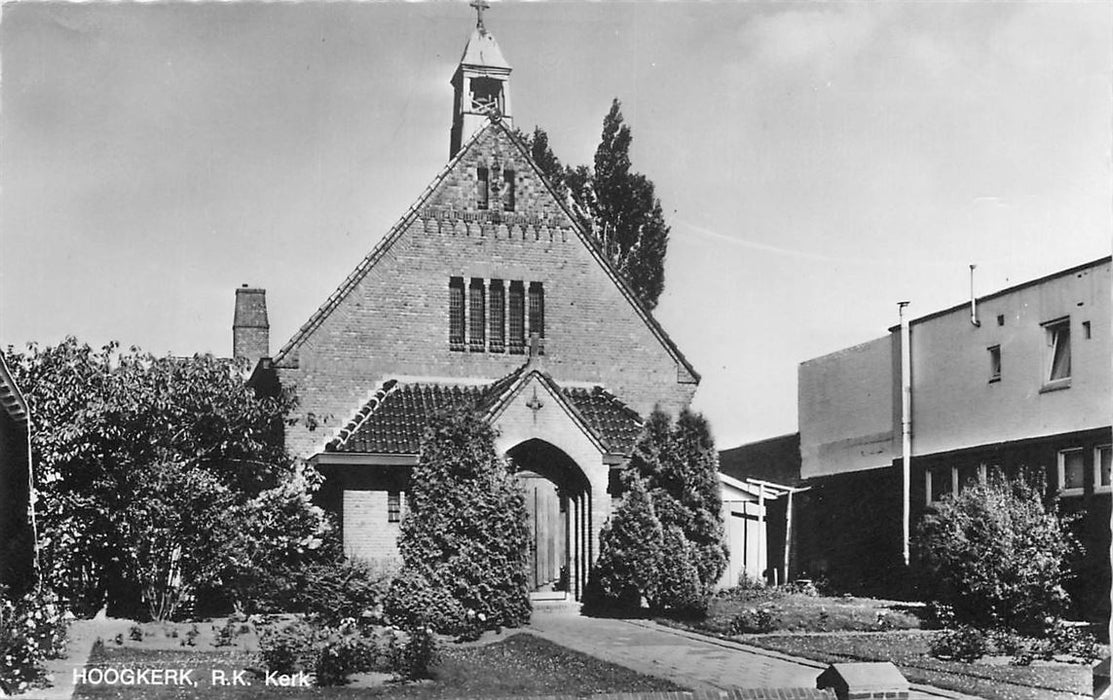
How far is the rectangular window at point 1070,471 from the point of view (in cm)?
1375

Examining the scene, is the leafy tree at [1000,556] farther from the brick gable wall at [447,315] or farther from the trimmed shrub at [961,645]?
the brick gable wall at [447,315]

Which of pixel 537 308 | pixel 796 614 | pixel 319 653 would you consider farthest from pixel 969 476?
pixel 319 653

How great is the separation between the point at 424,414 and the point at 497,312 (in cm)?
154

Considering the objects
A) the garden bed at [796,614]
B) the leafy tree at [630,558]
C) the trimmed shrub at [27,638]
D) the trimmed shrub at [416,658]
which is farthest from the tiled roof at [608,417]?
the trimmed shrub at [27,638]

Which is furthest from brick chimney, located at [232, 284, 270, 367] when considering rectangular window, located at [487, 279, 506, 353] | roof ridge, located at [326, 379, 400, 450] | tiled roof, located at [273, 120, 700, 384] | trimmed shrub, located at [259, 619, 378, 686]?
trimmed shrub, located at [259, 619, 378, 686]

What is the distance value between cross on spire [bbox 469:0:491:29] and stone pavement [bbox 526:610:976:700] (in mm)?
6745

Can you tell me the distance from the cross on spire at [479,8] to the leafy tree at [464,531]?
14.6 ft

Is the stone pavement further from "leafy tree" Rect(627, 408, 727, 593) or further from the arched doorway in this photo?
"leafy tree" Rect(627, 408, 727, 593)

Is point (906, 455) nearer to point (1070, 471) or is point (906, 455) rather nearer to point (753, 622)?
point (1070, 471)

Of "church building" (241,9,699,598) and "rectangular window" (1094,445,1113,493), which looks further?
"church building" (241,9,699,598)

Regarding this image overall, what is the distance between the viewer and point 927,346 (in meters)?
14.5

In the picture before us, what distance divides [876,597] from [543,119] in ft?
23.6

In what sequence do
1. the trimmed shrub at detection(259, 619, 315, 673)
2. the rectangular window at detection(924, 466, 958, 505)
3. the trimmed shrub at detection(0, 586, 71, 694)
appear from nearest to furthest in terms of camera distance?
the trimmed shrub at detection(0, 586, 71, 694)
the trimmed shrub at detection(259, 619, 315, 673)
the rectangular window at detection(924, 466, 958, 505)

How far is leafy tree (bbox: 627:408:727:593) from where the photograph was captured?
545 inches
